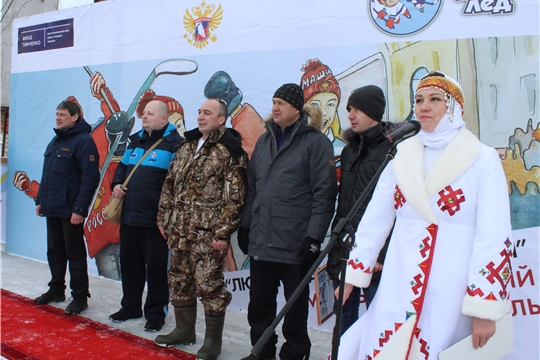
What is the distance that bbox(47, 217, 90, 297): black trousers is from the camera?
420cm

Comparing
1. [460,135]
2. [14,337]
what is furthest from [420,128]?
[14,337]

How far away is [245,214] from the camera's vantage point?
3295 millimetres

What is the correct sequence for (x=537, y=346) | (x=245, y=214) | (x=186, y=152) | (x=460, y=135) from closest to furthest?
(x=460, y=135) → (x=537, y=346) → (x=245, y=214) → (x=186, y=152)

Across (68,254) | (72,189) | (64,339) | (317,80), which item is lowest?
(64,339)

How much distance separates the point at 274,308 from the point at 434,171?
1.65 metres

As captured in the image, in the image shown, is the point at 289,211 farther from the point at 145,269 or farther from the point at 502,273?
the point at 145,269

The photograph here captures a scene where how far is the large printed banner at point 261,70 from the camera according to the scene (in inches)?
125

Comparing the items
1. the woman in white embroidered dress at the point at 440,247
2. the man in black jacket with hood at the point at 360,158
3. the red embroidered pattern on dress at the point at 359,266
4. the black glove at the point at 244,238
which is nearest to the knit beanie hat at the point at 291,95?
the man in black jacket with hood at the point at 360,158

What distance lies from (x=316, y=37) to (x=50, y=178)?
256 centimetres

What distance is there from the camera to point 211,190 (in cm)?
335

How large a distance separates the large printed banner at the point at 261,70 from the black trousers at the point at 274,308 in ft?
2.65

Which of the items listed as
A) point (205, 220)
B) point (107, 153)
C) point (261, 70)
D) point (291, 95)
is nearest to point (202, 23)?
point (261, 70)

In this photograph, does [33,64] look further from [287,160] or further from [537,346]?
[537,346]

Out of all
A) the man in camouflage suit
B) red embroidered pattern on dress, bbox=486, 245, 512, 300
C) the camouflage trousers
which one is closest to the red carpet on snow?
the man in camouflage suit
